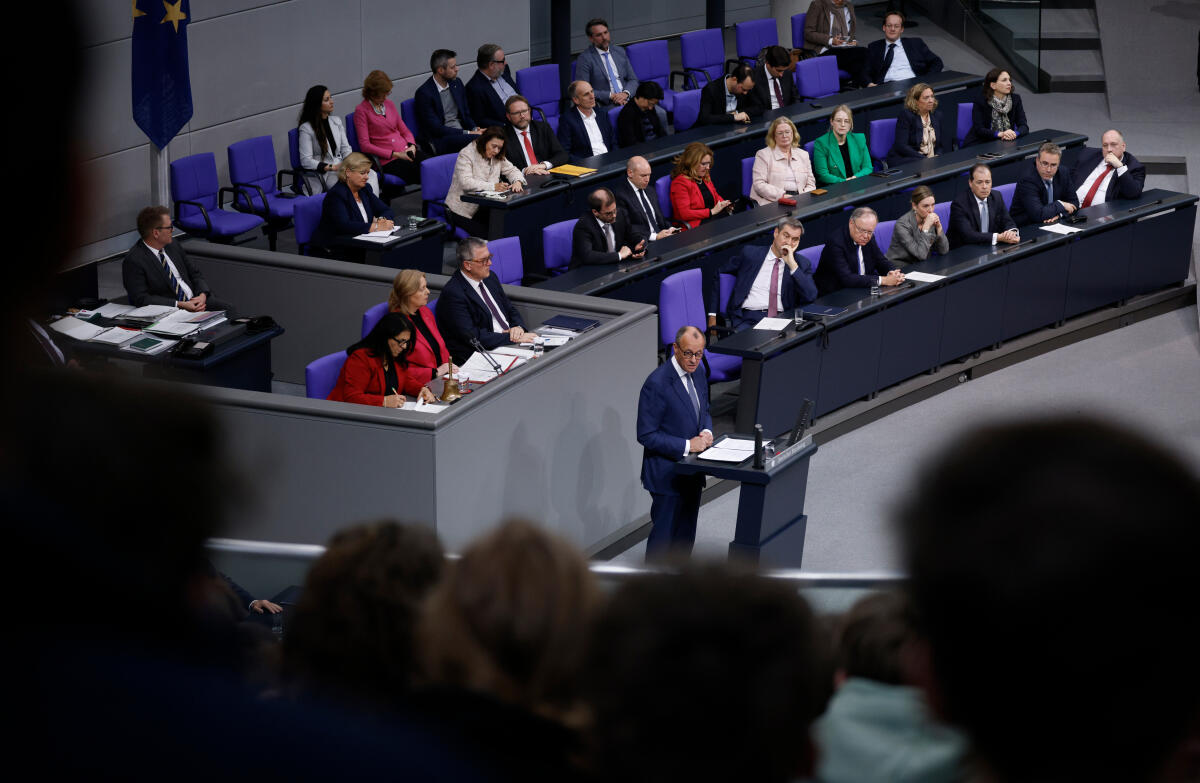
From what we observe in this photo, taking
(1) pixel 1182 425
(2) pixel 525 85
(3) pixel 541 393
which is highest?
(2) pixel 525 85

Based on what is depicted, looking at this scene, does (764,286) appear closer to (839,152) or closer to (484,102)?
(839,152)

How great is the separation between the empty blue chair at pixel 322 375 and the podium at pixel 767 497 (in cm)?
171

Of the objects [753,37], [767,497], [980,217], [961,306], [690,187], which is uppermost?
[753,37]

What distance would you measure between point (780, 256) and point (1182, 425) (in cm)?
277

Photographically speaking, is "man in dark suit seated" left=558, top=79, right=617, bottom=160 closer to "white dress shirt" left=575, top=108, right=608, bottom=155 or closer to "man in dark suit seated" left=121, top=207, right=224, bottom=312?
"white dress shirt" left=575, top=108, right=608, bottom=155

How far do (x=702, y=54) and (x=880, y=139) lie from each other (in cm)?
302

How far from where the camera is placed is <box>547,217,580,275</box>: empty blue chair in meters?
8.79

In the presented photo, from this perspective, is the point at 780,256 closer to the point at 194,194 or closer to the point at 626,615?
the point at 194,194

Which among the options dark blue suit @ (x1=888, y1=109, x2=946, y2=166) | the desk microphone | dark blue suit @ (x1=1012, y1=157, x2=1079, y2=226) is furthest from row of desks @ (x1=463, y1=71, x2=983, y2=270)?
the desk microphone

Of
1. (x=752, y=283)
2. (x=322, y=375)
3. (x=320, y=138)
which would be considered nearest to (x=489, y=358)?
(x=322, y=375)

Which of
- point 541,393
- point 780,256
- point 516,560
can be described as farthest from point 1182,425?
point 516,560

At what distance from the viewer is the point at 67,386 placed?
0.40 meters

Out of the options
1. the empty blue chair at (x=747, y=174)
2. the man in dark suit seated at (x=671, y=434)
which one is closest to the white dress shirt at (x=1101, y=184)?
the empty blue chair at (x=747, y=174)

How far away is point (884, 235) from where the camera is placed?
938 centimetres
